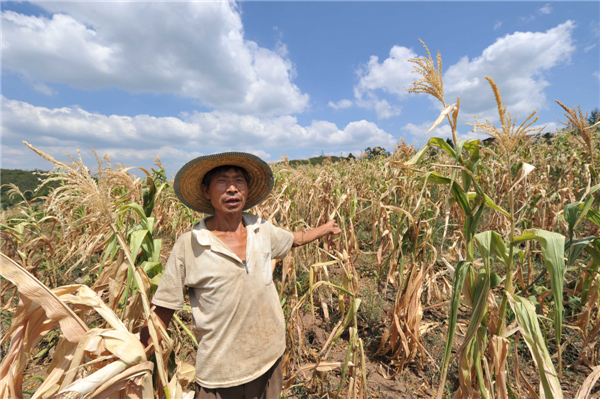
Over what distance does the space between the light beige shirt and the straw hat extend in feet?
1.04

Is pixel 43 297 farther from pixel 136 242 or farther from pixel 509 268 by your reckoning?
pixel 509 268

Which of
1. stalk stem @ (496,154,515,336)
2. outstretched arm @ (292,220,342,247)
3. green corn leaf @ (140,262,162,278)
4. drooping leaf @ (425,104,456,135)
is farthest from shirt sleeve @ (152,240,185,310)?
stalk stem @ (496,154,515,336)

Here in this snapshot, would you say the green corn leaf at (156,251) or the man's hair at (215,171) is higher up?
the man's hair at (215,171)

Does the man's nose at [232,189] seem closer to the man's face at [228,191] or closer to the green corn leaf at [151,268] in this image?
the man's face at [228,191]

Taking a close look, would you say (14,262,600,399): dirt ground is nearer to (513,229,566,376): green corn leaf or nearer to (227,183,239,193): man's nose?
(513,229,566,376): green corn leaf

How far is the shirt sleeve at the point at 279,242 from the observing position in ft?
5.61

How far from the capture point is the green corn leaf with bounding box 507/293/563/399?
3.42 feet

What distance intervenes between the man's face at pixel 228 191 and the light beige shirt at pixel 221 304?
0.17 meters

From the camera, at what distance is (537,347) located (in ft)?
3.55

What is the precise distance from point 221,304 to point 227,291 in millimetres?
69

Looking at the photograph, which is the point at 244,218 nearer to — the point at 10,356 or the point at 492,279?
the point at 10,356

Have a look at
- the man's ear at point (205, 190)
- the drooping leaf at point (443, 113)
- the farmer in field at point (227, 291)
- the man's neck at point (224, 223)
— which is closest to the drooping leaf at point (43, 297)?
the farmer in field at point (227, 291)

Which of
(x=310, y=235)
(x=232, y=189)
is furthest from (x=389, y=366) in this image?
(x=232, y=189)

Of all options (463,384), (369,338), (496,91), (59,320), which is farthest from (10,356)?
(369,338)
